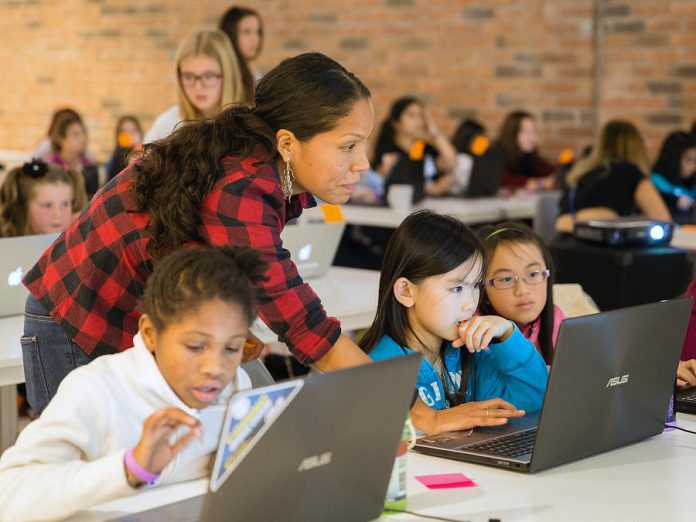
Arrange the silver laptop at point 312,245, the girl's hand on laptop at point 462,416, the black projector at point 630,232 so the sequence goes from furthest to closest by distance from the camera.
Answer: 1. the black projector at point 630,232
2. the silver laptop at point 312,245
3. the girl's hand on laptop at point 462,416

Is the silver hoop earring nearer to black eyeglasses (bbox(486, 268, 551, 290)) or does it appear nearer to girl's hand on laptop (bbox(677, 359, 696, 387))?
black eyeglasses (bbox(486, 268, 551, 290))

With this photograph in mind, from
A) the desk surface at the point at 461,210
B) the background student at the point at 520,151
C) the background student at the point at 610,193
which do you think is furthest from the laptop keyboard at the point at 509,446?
the background student at the point at 520,151

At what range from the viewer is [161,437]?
4.27 feet

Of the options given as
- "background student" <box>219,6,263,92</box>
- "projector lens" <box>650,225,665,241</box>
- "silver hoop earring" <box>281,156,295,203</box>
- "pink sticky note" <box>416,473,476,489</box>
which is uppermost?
"background student" <box>219,6,263,92</box>

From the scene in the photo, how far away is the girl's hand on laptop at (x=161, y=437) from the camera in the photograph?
1288 mm

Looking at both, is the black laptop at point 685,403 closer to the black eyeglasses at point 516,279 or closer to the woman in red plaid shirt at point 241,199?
the black eyeglasses at point 516,279

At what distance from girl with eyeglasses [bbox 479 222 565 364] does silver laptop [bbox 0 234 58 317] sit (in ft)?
3.54

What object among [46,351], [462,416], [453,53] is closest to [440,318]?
[462,416]

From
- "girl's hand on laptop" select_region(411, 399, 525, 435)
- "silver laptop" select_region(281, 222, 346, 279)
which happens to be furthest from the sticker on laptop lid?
"silver laptop" select_region(281, 222, 346, 279)

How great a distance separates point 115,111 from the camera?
934cm

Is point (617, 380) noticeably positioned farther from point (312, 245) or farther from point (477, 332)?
point (312, 245)

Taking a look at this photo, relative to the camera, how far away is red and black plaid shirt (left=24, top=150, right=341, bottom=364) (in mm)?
1670

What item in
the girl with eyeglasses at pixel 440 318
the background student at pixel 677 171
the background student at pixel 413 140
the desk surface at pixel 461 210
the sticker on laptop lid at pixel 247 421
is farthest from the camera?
the background student at pixel 413 140

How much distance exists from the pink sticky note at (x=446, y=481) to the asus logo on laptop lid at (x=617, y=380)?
28 cm
